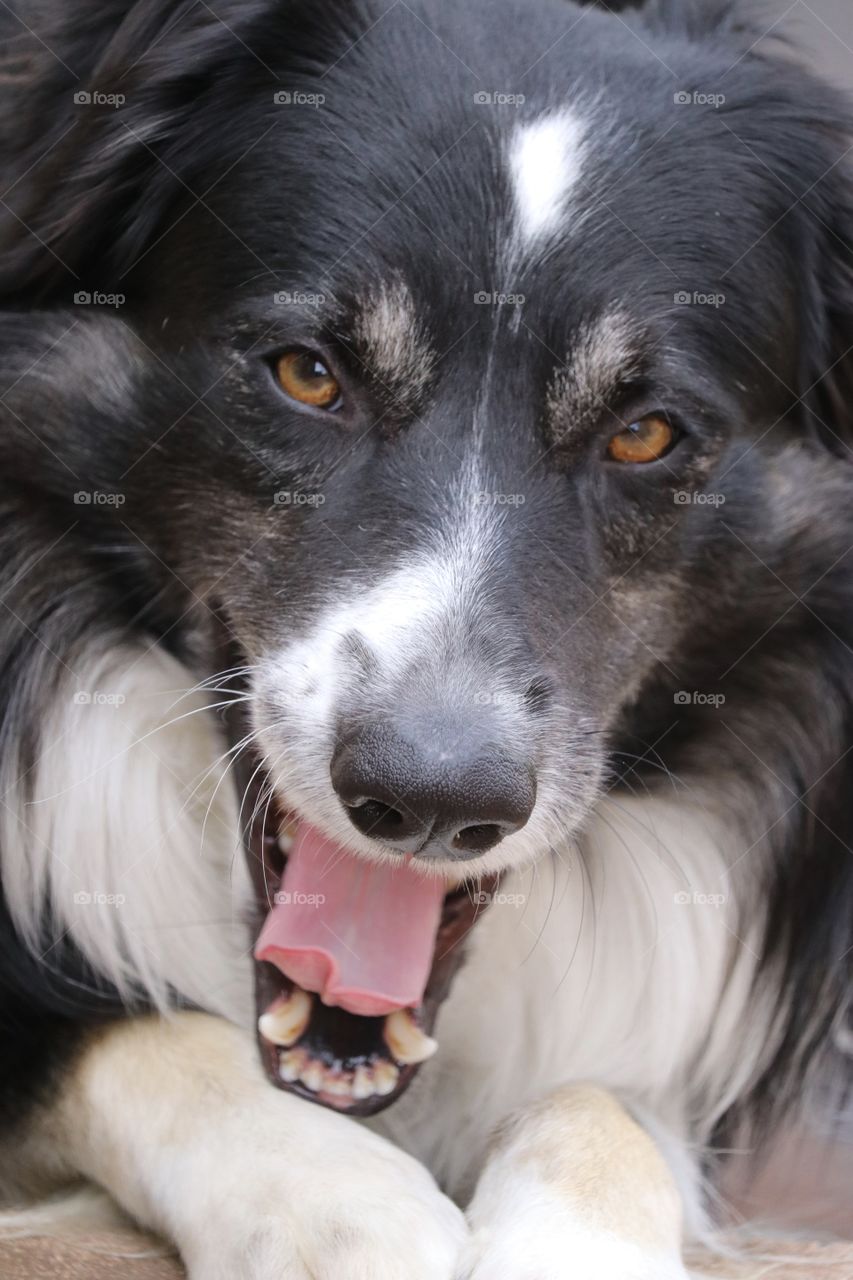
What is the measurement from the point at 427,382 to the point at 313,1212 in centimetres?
114

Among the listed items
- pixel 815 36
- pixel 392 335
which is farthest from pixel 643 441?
pixel 815 36

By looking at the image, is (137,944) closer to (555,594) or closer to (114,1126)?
(114,1126)

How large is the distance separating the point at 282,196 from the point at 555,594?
736 mm

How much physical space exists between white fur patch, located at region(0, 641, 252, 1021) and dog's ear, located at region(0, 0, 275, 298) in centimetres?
63

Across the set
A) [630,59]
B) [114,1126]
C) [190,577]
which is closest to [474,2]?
[630,59]

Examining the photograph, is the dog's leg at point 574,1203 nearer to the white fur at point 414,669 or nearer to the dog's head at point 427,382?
the dog's head at point 427,382

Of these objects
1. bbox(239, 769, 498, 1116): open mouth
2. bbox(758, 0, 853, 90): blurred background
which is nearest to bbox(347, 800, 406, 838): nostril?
bbox(239, 769, 498, 1116): open mouth

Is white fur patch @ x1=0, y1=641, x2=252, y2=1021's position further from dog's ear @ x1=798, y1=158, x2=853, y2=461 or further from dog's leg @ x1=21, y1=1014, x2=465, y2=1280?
dog's ear @ x1=798, y1=158, x2=853, y2=461

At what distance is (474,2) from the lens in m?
2.54

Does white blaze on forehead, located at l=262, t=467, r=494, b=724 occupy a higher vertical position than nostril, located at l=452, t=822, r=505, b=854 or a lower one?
higher

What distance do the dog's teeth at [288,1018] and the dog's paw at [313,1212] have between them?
12 cm

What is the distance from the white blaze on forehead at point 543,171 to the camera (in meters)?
2.36

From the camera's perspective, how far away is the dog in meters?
2.19

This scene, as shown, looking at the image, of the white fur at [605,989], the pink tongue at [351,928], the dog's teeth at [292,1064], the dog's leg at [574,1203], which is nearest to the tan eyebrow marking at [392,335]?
the pink tongue at [351,928]
